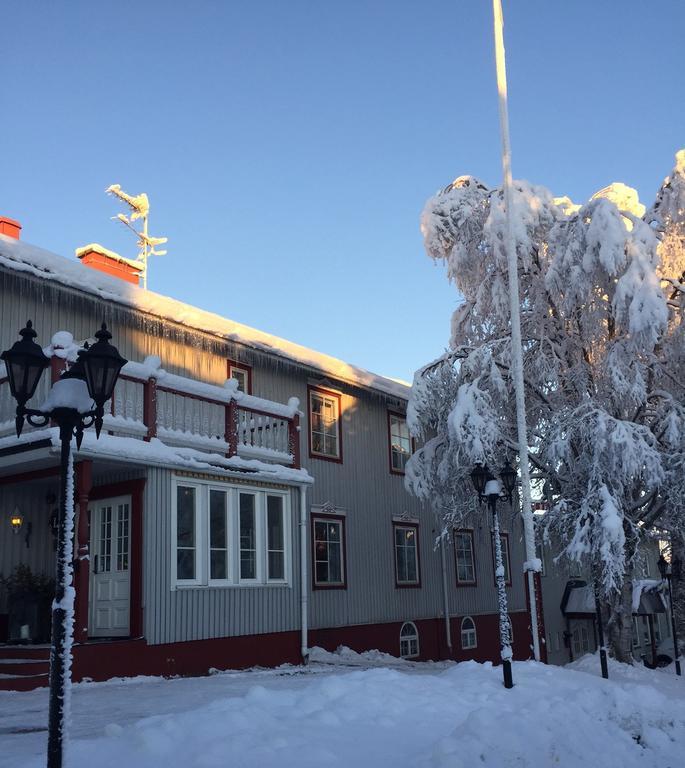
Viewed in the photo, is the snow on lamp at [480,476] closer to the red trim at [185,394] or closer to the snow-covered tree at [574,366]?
the snow-covered tree at [574,366]

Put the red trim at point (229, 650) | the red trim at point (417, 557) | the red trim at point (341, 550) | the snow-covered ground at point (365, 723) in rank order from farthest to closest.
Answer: the red trim at point (417, 557) < the red trim at point (341, 550) < the red trim at point (229, 650) < the snow-covered ground at point (365, 723)

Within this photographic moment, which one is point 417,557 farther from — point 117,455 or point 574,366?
point 117,455

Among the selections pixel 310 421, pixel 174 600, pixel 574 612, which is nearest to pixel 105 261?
pixel 310 421

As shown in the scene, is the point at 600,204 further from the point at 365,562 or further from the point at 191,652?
the point at 191,652

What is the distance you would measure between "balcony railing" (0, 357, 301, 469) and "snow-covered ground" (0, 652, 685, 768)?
392 centimetres

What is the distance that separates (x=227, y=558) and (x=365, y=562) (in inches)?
274

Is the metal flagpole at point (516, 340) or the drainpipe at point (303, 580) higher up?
the metal flagpole at point (516, 340)

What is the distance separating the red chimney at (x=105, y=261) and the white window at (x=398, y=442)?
26.7ft

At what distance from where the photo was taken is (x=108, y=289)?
50.9 feet

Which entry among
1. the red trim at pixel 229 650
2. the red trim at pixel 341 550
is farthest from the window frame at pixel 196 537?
the red trim at pixel 341 550

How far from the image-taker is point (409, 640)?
22.7 metres

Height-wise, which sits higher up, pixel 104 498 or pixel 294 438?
pixel 294 438

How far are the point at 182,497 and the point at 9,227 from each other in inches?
266

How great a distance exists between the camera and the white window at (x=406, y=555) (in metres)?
23.0
